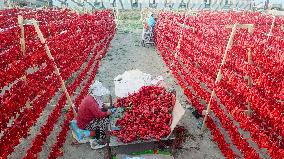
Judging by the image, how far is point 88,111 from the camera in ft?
21.1

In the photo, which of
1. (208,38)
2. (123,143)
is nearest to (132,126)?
(123,143)

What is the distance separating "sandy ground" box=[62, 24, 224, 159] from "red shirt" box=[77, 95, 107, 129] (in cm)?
65

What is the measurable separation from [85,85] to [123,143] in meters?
4.90

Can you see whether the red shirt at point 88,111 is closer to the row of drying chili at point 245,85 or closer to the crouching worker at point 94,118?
the crouching worker at point 94,118

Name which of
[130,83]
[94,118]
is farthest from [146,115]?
[130,83]

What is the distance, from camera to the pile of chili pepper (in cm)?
619

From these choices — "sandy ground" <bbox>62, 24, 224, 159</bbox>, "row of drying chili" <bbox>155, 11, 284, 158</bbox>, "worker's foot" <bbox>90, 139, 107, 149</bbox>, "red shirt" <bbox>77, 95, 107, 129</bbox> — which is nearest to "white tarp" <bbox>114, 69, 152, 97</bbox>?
"sandy ground" <bbox>62, 24, 224, 159</bbox>

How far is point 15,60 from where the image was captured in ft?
23.1

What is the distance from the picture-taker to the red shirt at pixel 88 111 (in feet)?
21.1

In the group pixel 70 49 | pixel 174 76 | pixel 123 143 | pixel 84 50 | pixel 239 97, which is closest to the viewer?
pixel 123 143

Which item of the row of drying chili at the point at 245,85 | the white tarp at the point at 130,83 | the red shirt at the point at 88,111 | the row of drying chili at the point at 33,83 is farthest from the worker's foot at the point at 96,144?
the row of drying chili at the point at 245,85

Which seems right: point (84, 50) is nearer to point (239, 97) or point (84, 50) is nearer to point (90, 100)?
point (90, 100)

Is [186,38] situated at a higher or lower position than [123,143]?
higher

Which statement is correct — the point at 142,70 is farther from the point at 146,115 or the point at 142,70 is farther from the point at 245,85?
the point at 245,85
